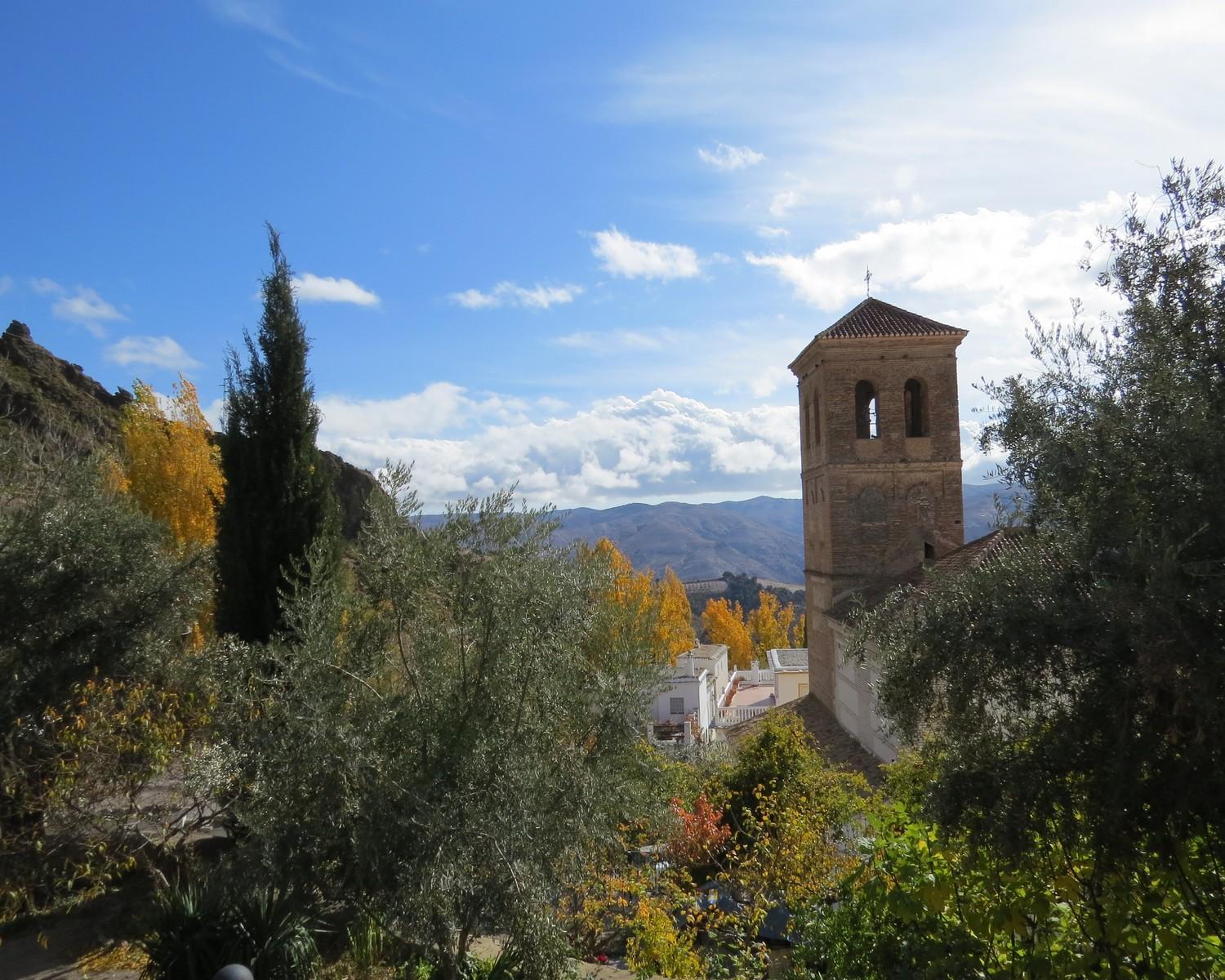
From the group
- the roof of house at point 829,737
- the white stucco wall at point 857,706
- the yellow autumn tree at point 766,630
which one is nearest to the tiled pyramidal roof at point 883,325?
the white stucco wall at point 857,706

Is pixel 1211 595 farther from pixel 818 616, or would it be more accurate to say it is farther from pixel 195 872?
pixel 818 616

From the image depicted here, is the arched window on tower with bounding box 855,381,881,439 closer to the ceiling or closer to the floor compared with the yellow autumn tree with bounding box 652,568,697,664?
closer to the ceiling

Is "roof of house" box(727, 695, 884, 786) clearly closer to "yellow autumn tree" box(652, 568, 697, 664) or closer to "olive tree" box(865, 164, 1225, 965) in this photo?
"olive tree" box(865, 164, 1225, 965)

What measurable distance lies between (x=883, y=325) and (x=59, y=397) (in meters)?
30.6

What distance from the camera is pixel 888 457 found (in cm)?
2258

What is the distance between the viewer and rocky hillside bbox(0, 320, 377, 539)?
2661cm

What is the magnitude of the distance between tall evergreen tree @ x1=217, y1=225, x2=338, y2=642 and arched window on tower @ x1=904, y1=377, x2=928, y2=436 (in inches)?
685

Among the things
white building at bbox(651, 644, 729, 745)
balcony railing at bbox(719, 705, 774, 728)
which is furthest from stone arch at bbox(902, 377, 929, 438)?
balcony railing at bbox(719, 705, 774, 728)

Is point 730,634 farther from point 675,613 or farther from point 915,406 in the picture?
point 915,406

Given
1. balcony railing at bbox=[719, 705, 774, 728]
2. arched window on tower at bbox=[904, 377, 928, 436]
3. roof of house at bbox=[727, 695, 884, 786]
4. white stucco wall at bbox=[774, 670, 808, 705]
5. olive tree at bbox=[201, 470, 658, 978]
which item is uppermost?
arched window on tower at bbox=[904, 377, 928, 436]

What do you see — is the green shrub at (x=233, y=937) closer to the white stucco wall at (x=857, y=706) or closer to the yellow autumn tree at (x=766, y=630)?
the white stucco wall at (x=857, y=706)

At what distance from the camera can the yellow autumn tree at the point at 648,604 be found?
7.65 metres

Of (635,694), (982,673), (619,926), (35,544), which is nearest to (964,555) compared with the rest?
(619,926)

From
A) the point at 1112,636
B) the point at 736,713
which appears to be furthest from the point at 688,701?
the point at 1112,636
